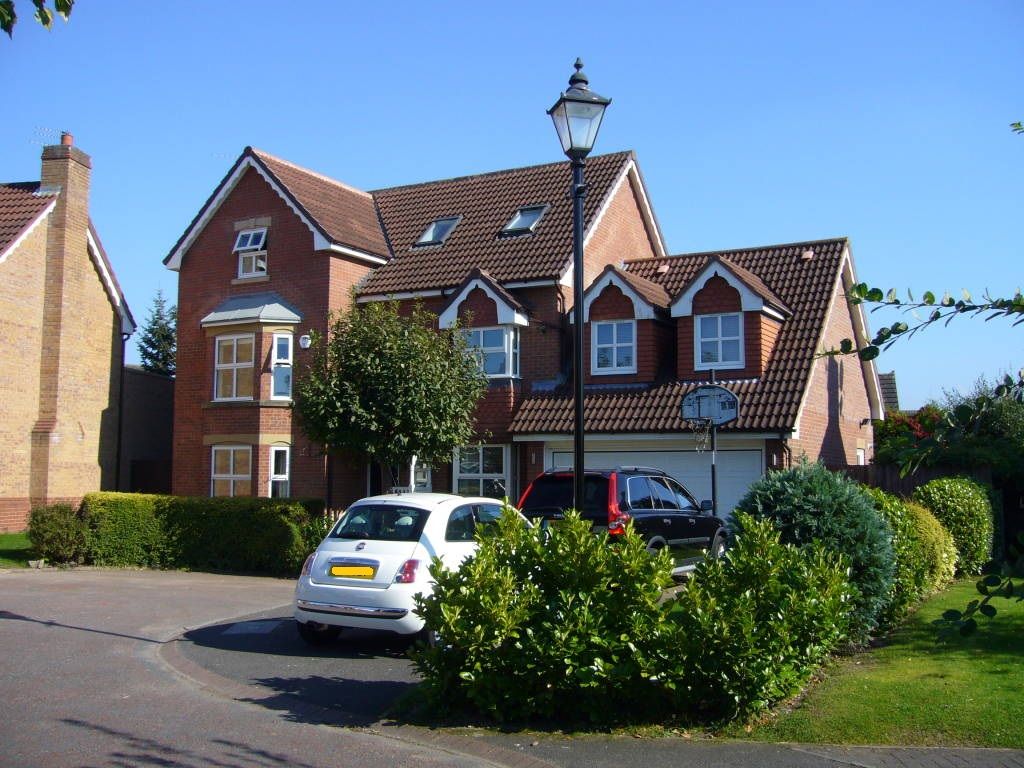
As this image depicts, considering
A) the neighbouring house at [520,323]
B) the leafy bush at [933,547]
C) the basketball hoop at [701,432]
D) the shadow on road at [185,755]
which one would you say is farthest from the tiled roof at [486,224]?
the shadow on road at [185,755]

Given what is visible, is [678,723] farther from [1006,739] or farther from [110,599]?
[110,599]

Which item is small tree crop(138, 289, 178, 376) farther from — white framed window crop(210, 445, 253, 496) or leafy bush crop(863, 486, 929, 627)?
leafy bush crop(863, 486, 929, 627)

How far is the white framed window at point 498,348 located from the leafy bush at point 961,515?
31.7 ft

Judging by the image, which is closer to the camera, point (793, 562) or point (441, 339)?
point (793, 562)

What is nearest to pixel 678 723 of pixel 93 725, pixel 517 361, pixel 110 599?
pixel 93 725

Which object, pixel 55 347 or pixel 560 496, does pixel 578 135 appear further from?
pixel 55 347

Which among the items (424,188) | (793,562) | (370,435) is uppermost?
(424,188)

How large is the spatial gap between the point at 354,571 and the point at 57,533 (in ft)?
35.7

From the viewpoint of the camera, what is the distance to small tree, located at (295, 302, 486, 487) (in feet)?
57.7

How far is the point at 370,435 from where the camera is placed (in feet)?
58.2

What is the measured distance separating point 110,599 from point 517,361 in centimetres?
1111

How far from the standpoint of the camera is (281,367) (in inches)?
958

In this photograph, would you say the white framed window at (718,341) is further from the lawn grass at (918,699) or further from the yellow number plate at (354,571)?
the yellow number plate at (354,571)

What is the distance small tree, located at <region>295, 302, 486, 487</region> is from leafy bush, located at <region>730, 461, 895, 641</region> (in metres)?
8.55
